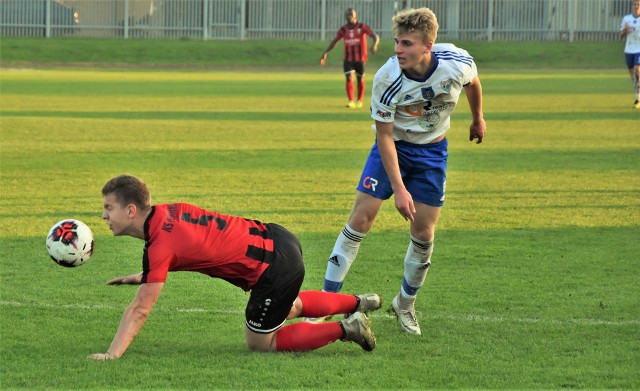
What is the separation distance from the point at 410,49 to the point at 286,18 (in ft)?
167

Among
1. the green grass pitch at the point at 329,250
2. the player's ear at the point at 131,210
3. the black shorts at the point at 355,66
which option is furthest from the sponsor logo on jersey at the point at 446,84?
the black shorts at the point at 355,66

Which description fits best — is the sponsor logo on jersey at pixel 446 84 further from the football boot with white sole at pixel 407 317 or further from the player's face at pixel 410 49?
the football boot with white sole at pixel 407 317

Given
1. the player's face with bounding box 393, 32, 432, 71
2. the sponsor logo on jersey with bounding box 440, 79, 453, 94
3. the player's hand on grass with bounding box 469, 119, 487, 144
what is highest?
the player's face with bounding box 393, 32, 432, 71

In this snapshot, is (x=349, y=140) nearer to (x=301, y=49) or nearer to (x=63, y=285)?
(x=63, y=285)

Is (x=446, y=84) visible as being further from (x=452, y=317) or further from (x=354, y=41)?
(x=354, y=41)

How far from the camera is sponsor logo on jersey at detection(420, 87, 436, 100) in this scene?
680cm

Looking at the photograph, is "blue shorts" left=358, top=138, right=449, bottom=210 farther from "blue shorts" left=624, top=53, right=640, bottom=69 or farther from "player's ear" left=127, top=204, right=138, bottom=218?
"blue shorts" left=624, top=53, right=640, bottom=69

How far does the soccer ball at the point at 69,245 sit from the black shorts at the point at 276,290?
0.95m

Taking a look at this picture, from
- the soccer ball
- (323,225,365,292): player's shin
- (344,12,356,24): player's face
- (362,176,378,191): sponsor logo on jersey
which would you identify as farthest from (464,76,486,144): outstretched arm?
(344,12,356,24): player's face

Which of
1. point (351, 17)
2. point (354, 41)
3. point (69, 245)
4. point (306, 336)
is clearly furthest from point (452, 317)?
point (351, 17)

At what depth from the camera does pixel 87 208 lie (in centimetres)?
1168

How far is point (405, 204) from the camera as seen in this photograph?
21.4 ft

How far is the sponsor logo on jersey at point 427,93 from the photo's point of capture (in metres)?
6.80

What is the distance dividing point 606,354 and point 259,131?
46.4 feet
